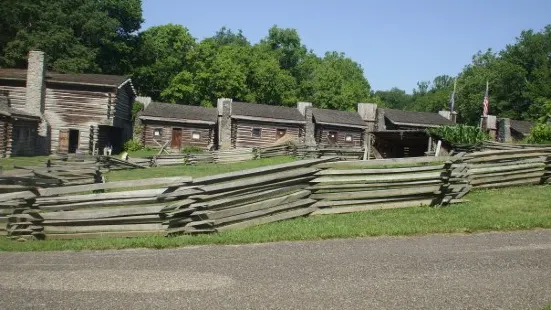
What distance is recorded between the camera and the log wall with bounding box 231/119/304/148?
4459 centimetres

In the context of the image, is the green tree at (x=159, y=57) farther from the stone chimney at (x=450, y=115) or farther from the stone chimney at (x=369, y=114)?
the stone chimney at (x=450, y=115)

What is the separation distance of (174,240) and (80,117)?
33.7 meters

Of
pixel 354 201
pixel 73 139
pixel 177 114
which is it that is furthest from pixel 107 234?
pixel 177 114

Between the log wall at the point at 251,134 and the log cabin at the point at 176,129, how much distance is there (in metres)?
2.22

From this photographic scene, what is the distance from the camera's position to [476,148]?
24.1 metres

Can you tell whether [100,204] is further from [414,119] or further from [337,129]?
[414,119]

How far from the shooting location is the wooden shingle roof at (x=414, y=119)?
169 ft

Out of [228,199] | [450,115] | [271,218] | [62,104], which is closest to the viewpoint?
[228,199]

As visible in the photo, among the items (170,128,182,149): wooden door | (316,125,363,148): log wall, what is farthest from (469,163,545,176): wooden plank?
(170,128,182,149): wooden door

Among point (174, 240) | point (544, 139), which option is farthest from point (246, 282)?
point (544, 139)

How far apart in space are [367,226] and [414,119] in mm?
46548

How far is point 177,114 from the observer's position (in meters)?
44.1

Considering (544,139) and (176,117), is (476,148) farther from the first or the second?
(176,117)

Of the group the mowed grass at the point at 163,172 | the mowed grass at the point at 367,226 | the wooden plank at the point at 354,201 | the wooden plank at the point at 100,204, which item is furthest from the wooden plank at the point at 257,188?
the mowed grass at the point at 163,172
